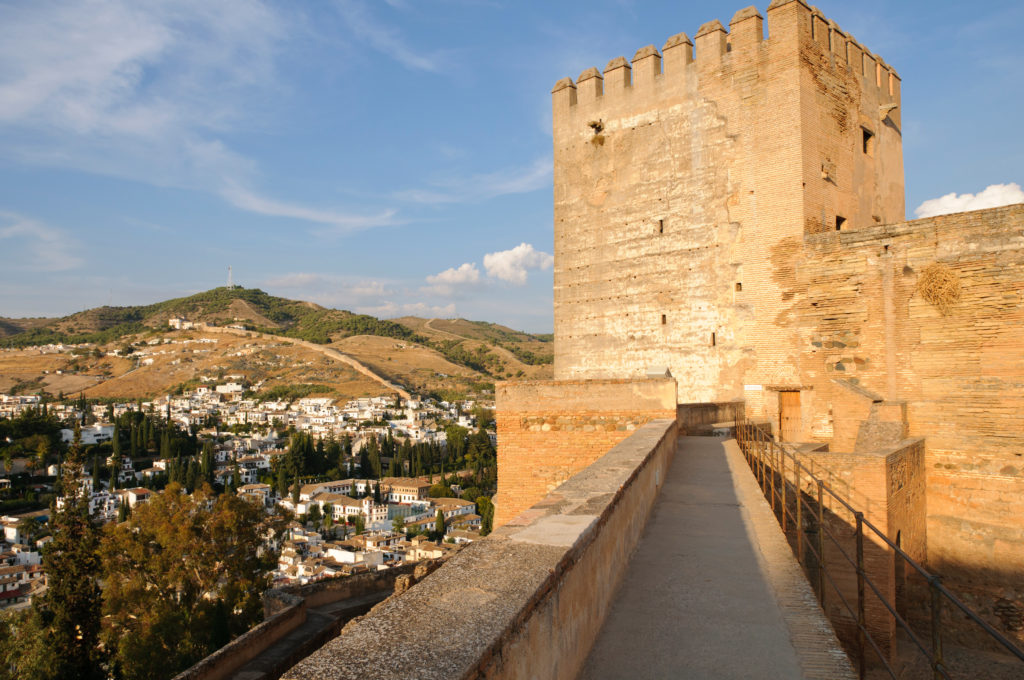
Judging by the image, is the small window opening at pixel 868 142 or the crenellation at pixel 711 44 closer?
the crenellation at pixel 711 44

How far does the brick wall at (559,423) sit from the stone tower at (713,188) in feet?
19.3

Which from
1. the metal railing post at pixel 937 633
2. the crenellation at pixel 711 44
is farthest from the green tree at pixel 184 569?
the metal railing post at pixel 937 633

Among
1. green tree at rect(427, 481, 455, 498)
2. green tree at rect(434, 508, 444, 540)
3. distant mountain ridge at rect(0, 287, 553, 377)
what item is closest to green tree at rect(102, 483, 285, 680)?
green tree at rect(434, 508, 444, 540)

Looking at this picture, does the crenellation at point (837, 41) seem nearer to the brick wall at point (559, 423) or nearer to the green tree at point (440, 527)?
the brick wall at point (559, 423)

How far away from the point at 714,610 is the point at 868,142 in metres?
15.6

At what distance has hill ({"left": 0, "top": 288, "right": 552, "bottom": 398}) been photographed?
5221 inches

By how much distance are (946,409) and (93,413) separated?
126032 millimetres

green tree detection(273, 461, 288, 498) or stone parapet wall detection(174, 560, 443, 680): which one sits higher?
stone parapet wall detection(174, 560, 443, 680)

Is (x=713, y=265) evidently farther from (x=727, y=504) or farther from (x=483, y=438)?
(x=483, y=438)

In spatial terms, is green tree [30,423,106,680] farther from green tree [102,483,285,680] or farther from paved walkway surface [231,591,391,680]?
paved walkway surface [231,591,391,680]

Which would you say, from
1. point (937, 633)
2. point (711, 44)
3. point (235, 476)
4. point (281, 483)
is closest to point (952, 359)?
point (711, 44)

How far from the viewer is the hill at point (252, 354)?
13262 cm

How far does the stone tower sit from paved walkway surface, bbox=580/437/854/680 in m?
9.18

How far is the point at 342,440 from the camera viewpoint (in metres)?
99.0
